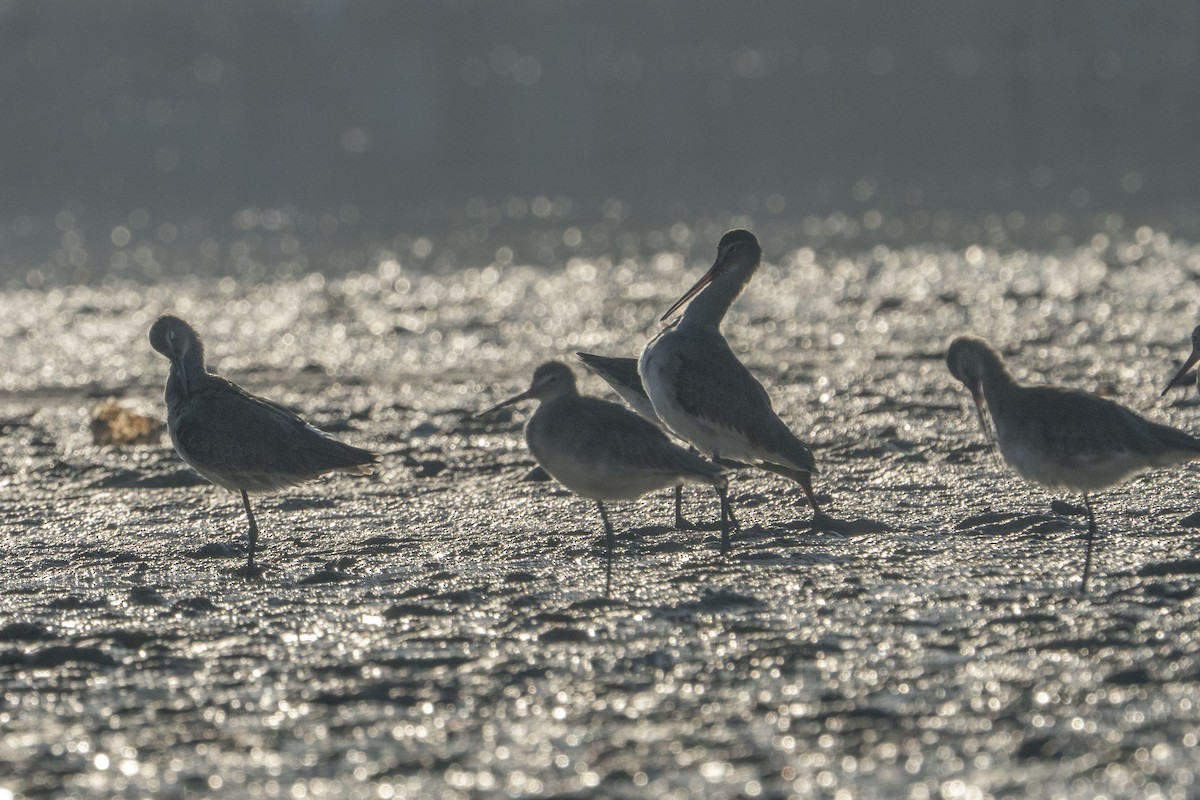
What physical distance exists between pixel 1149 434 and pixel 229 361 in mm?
8631

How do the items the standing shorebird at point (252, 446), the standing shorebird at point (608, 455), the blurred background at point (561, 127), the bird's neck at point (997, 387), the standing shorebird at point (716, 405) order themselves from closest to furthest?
1. the standing shorebird at point (608, 455)
2. the bird's neck at point (997, 387)
3. the standing shorebird at point (252, 446)
4. the standing shorebird at point (716, 405)
5. the blurred background at point (561, 127)

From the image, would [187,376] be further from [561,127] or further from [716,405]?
[561,127]

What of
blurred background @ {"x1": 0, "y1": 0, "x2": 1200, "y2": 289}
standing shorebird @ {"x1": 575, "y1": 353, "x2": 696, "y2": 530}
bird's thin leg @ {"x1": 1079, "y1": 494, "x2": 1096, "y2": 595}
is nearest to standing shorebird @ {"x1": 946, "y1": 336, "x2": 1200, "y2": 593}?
bird's thin leg @ {"x1": 1079, "y1": 494, "x2": 1096, "y2": 595}

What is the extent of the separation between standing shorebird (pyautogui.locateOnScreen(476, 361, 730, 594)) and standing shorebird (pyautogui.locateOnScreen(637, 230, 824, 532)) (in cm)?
67

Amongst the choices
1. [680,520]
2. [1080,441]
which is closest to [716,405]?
[680,520]

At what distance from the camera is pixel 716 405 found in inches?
294

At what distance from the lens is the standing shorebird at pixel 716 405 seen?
24.1 feet

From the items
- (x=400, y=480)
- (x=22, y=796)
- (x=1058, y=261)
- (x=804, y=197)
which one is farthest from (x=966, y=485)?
(x=804, y=197)

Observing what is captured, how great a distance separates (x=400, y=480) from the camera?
337 inches

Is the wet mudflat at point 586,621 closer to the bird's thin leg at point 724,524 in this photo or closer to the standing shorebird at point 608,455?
the bird's thin leg at point 724,524

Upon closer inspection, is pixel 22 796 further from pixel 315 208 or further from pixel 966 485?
pixel 315 208

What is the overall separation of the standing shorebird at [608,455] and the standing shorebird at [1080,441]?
3.87 feet

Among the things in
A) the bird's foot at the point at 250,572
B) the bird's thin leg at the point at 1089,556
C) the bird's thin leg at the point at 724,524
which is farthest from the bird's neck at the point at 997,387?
the bird's foot at the point at 250,572

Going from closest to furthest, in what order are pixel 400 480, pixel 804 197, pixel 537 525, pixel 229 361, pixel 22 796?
pixel 22 796
pixel 537 525
pixel 400 480
pixel 229 361
pixel 804 197
